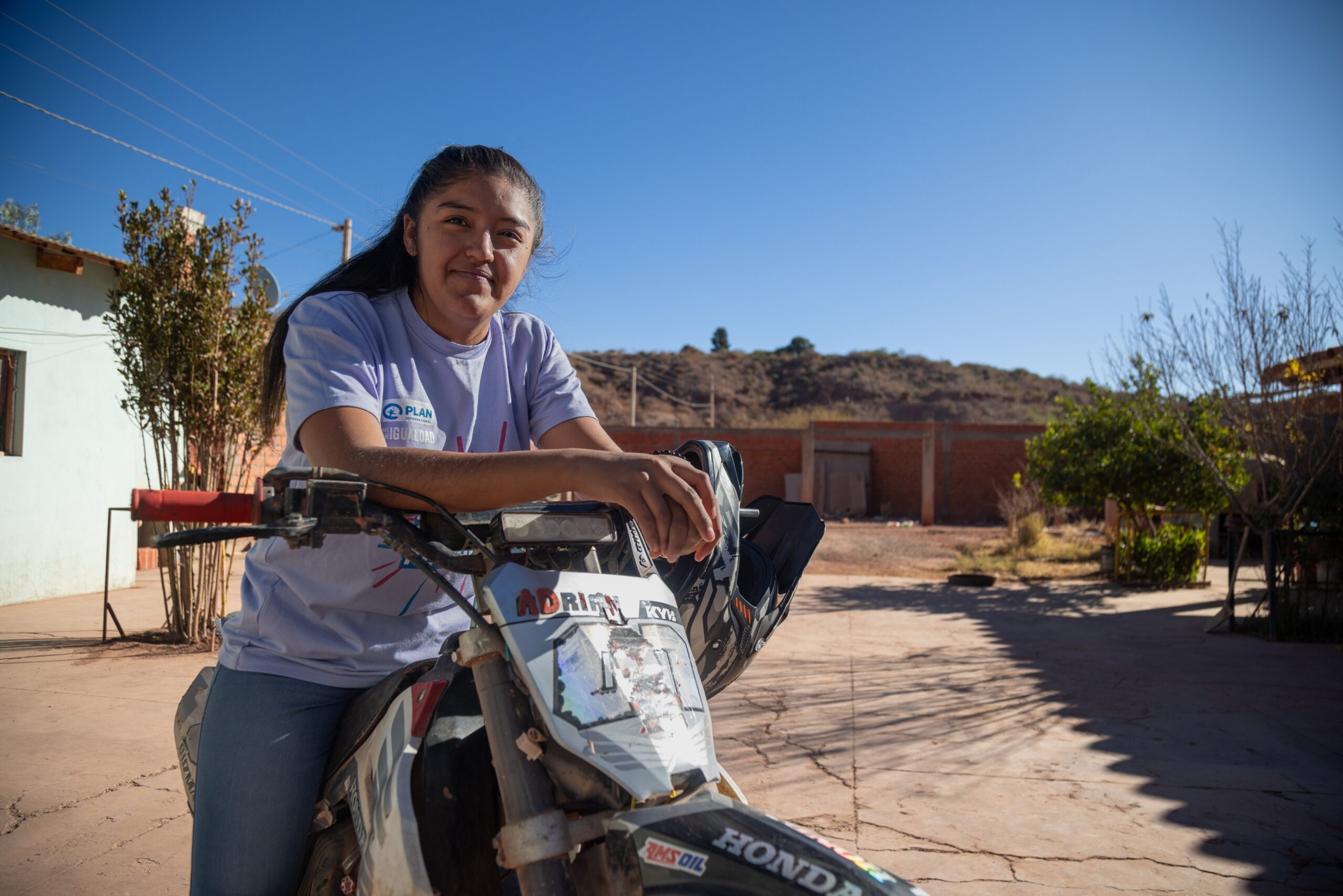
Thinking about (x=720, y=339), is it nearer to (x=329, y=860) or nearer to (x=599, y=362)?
(x=599, y=362)

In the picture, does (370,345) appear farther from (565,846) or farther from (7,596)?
(7,596)

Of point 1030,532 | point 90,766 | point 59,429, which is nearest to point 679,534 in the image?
point 90,766

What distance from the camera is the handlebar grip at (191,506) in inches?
41.0

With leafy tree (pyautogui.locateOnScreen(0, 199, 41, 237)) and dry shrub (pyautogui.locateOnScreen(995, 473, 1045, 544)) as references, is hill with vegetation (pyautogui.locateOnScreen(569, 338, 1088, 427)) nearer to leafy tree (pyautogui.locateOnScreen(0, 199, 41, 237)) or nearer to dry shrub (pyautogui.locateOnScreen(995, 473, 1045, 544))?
dry shrub (pyautogui.locateOnScreen(995, 473, 1045, 544))

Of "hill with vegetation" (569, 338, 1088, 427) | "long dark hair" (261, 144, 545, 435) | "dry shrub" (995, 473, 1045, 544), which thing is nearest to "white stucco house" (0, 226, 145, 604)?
"long dark hair" (261, 144, 545, 435)

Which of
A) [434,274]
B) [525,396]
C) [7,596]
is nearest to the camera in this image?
Answer: [434,274]

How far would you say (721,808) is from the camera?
93 cm

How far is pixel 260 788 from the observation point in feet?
4.71

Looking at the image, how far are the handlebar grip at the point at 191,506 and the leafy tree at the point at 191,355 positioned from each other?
6.21 metres

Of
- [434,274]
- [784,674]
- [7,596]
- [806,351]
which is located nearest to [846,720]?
[784,674]

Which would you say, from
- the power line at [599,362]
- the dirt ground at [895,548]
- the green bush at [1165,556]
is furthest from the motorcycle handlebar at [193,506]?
the power line at [599,362]

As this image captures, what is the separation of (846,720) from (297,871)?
4.09 meters

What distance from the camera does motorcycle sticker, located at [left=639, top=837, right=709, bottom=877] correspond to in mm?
859

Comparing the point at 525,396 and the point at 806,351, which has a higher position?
the point at 806,351
